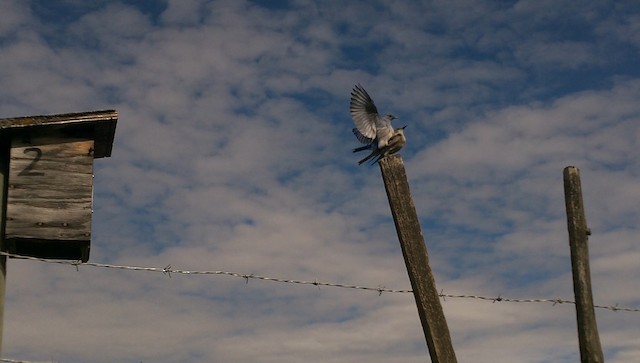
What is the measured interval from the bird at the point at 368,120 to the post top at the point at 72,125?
8.73 feet

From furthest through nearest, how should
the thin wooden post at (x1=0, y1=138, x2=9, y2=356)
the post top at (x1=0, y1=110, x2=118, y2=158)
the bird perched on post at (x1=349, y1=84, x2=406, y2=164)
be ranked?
the bird perched on post at (x1=349, y1=84, x2=406, y2=164), the post top at (x1=0, y1=110, x2=118, y2=158), the thin wooden post at (x1=0, y1=138, x2=9, y2=356)

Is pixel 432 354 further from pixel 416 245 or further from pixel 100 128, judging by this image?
pixel 100 128

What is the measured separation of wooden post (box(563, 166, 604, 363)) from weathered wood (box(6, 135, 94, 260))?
162 inches

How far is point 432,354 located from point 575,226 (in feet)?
5.43

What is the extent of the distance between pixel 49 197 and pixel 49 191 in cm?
6

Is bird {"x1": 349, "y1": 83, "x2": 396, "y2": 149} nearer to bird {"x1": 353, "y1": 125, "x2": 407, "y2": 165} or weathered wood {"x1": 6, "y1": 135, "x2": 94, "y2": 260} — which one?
bird {"x1": 353, "y1": 125, "x2": 407, "y2": 165}

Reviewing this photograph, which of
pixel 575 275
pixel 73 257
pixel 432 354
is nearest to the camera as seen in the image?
pixel 432 354

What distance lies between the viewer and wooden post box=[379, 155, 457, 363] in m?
5.86

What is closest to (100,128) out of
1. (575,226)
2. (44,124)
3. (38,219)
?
(44,124)

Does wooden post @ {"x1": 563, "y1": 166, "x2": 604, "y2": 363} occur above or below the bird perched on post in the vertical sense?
below

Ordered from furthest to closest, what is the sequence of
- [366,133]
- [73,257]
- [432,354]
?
1. [366,133]
2. [73,257]
3. [432,354]

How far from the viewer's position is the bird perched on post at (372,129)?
7.69 m

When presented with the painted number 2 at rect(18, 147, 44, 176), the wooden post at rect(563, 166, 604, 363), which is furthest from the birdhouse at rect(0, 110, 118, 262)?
the wooden post at rect(563, 166, 604, 363)

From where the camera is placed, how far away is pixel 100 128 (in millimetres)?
6922
